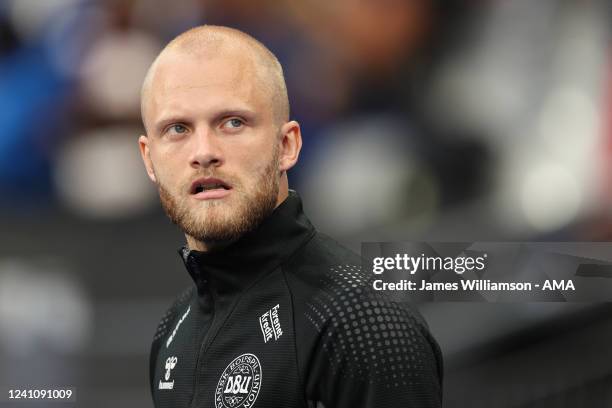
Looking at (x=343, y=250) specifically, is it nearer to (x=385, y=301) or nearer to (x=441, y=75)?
(x=385, y=301)

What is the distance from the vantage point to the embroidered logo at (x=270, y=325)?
155cm

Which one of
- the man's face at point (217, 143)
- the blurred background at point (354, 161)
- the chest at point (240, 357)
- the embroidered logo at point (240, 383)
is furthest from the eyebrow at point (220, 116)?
the blurred background at point (354, 161)

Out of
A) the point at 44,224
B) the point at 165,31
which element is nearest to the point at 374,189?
the point at 165,31

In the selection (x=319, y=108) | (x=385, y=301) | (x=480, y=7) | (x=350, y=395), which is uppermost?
(x=480, y=7)

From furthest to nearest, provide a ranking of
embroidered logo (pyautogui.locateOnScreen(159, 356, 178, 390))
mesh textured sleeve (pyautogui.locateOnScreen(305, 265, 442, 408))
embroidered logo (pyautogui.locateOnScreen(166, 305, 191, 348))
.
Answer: embroidered logo (pyautogui.locateOnScreen(166, 305, 191, 348)), embroidered logo (pyautogui.locateOnScreen(159, 356, 178, 390)), mesh textured sleeve (pyautogui.locateOnScreen(305, 265, 442, 408))

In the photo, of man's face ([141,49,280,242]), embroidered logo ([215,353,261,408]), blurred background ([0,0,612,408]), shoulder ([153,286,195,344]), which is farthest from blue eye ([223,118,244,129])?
blurred background ([0,0,612,408])

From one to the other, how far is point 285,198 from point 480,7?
126 centimetres

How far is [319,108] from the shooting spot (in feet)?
8.91

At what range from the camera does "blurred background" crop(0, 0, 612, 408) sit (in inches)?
104

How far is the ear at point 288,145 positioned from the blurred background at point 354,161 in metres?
1.02

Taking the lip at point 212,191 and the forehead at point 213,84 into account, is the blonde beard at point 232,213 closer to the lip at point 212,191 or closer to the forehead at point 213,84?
the lip at point 212,191

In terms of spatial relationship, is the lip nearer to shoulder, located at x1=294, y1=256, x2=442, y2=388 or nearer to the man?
the man

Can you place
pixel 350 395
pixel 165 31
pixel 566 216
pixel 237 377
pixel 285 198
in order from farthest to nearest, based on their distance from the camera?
pixel 165 31
pixel 566 216
pixel 285 198
pixel 237 377
pixel 350 395

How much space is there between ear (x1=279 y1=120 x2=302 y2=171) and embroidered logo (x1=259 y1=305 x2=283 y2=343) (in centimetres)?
26
